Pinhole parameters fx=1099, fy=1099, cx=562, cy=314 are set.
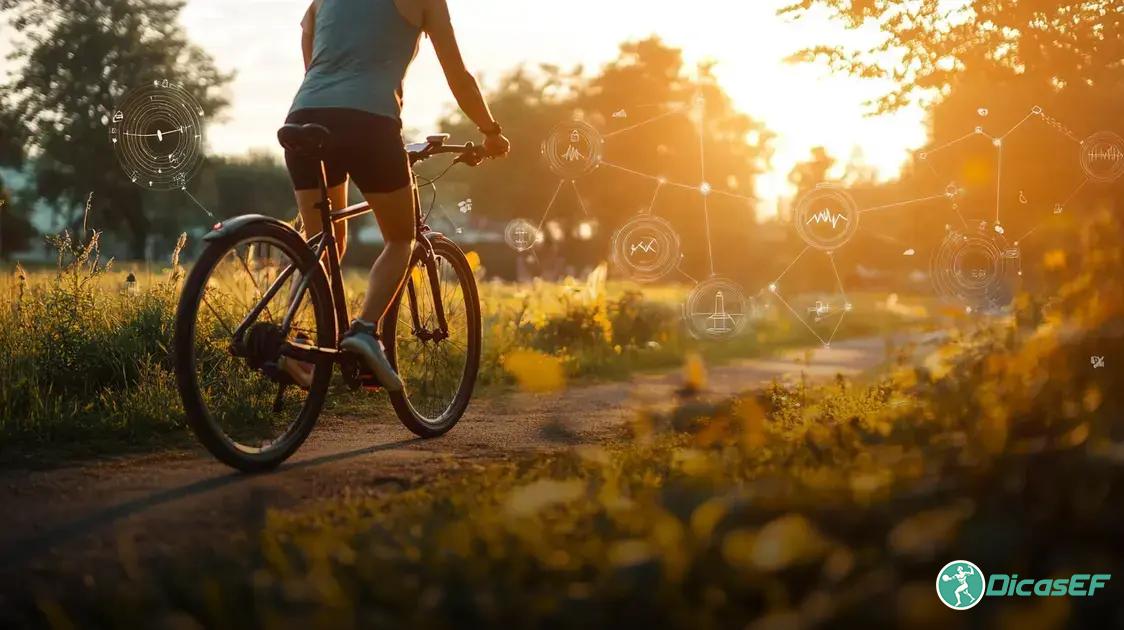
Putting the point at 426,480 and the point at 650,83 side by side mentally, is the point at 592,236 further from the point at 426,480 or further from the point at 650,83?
the point at 426,480

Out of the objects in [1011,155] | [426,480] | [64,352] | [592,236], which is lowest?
[426,480]

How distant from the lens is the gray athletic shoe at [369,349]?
4.30m

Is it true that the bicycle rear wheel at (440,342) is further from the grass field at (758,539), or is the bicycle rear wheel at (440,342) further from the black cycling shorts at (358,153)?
the grass field at (758,539)

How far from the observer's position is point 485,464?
434 cm

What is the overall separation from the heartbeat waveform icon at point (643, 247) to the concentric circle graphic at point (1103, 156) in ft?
18.1

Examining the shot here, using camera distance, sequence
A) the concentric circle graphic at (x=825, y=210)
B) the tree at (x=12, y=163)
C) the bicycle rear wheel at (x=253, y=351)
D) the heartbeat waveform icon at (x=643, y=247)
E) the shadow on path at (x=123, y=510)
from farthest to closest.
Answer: the tree at (x=12, y=163)
the heartbeat waveform icon at (x=643, y=247)
the concentric circle graphic at (x=825, y=210)
the bicycle rear wheel at (x=253, y=351)
the shadow on path at (x=123, y=510)

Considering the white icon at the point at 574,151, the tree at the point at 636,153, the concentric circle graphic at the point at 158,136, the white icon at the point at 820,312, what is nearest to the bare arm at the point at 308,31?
the white icon at the point at 574,151

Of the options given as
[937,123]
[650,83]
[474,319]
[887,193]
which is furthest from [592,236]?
[474,319]

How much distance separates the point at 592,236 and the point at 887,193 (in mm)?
28978

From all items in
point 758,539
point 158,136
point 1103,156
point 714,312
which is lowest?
point 758,539

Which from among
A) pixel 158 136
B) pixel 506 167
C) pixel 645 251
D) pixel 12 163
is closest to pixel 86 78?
pixel 12 163

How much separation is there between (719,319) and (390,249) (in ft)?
34.9

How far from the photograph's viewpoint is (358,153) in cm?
427

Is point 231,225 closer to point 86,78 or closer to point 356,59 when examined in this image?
point 356,59
